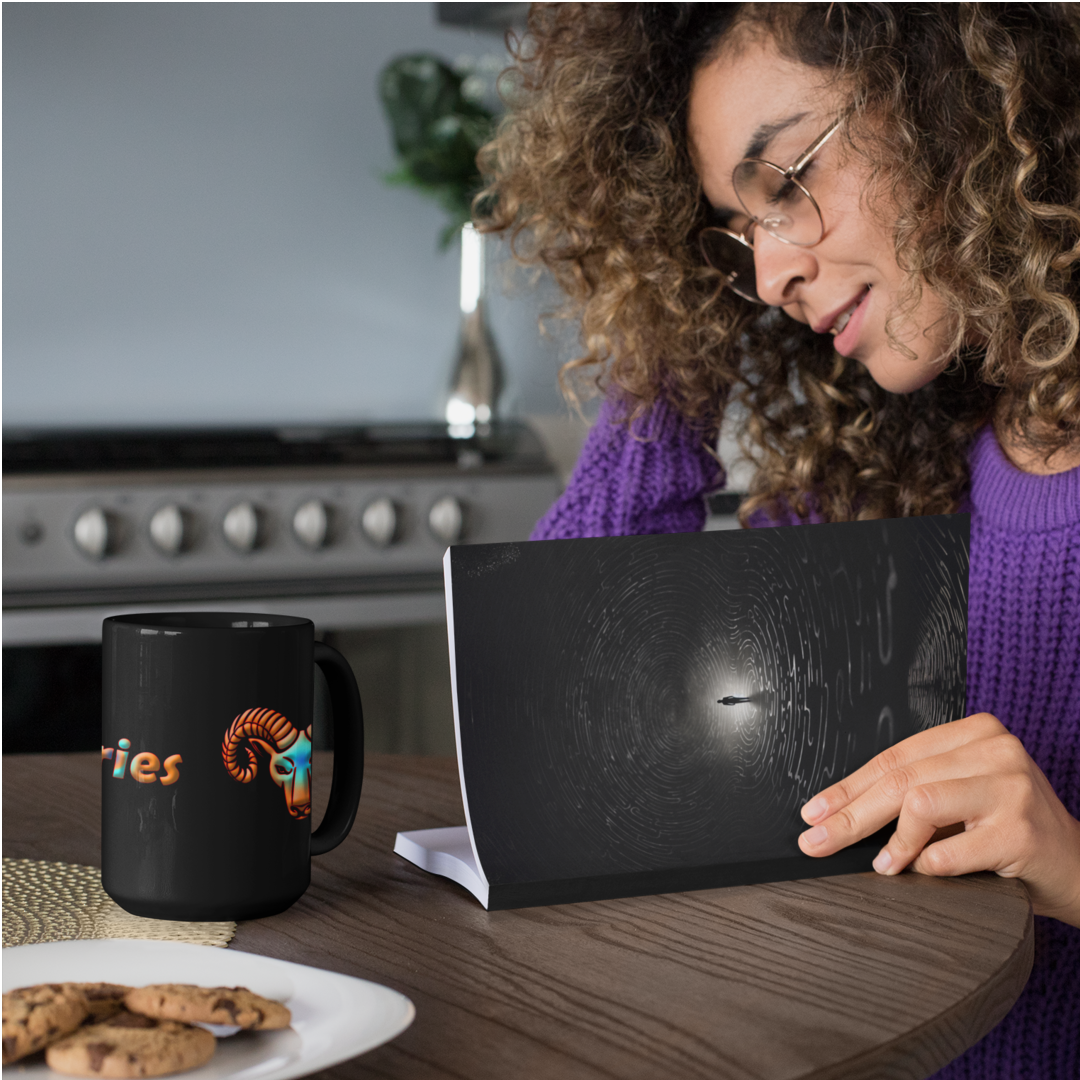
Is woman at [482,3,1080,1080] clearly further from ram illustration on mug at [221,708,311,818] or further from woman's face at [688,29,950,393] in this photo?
ram illustration on mug at [221,708,311,818]

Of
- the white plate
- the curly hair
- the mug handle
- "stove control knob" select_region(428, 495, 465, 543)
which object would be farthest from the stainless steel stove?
the white plate

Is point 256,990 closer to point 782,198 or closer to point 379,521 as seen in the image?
point 782,198

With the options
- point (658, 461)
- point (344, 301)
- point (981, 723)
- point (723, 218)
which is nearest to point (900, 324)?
point (723, 218)

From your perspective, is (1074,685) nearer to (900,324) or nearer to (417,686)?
(900,324)

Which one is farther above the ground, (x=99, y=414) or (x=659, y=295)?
(x=659, y=295)


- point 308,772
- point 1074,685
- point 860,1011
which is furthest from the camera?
point 1074,685

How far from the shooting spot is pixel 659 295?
3.74 feet

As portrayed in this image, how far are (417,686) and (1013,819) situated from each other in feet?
4.51

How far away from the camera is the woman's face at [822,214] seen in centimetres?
92

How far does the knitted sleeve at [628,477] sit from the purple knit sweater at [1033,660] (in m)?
0.28

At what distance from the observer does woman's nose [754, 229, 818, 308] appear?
953mm

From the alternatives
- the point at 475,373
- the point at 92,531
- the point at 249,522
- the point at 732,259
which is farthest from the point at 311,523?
the point at 732,259

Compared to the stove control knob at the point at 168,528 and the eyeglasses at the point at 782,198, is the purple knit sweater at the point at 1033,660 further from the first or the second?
the stove control knob at the point at 168,528

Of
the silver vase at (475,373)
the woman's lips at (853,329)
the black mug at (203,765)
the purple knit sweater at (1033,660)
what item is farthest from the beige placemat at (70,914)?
the silver vase at (475,373)
